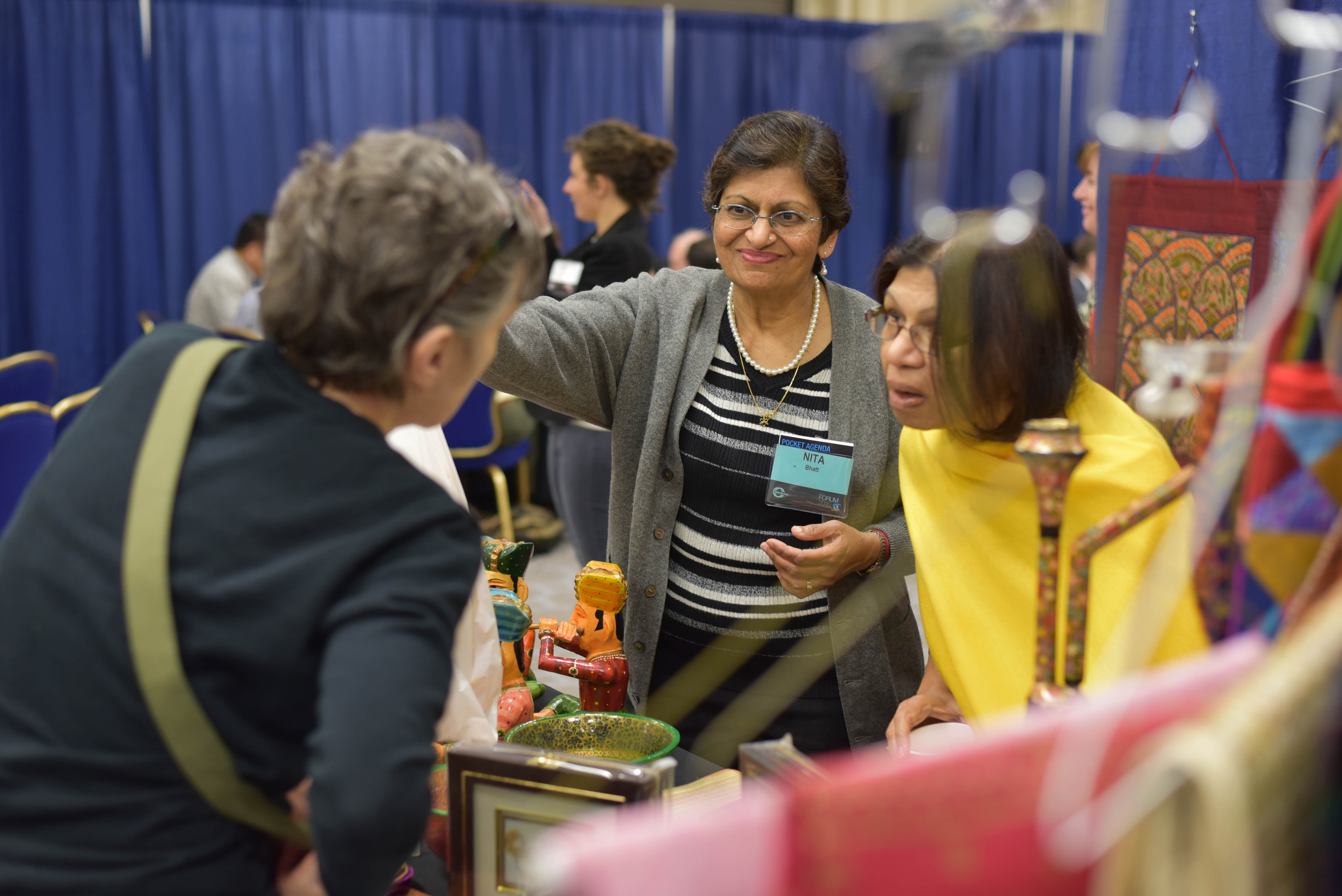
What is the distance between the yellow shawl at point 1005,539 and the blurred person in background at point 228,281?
484 centimetres

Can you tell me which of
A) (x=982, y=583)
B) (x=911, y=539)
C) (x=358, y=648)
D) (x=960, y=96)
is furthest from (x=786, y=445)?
(x=960, y=96)

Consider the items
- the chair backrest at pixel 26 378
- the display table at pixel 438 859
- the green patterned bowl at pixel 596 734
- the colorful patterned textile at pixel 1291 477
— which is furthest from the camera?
the chair backrest at pixel 26 378

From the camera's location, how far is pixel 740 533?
1.58 meters

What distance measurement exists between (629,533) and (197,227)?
16.4ft

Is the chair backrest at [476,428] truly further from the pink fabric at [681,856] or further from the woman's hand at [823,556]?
the pink fabric at [681,856]

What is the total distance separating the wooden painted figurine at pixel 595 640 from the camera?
1.34 m

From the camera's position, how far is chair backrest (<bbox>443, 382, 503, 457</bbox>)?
4438 mm

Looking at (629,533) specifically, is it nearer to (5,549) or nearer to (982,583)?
(982,583)

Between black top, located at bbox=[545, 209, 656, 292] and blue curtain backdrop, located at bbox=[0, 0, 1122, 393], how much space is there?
85.4 inches

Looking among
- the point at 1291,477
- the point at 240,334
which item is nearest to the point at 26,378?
the point at 240,334

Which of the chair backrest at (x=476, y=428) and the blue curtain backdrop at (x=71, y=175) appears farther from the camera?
the blue curtain backdrop at (x=71, y=175)

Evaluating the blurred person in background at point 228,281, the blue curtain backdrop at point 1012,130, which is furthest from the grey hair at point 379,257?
the blurred person in background at point 228,281

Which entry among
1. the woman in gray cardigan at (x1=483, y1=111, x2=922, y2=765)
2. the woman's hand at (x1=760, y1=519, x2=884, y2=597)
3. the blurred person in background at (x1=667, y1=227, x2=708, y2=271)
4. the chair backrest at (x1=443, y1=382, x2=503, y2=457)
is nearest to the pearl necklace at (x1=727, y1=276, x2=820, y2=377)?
the woman in gray cardigan at (x1=483, y1=111, x2=922, y2=765)

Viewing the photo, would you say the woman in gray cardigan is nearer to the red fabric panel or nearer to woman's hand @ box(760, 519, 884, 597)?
woman's hand @ box(760, 519, 884, 597)
